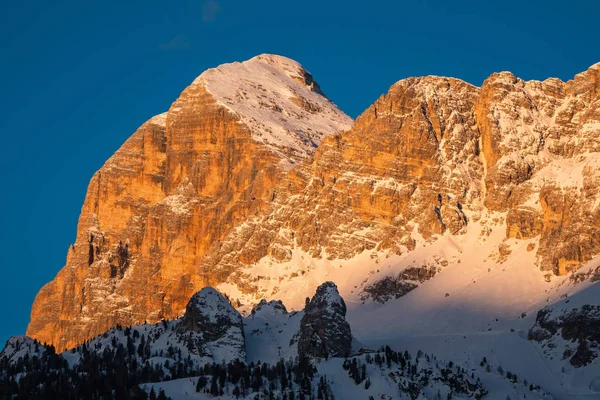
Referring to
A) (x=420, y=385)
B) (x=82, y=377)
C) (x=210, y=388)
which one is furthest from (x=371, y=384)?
(x=82, y=377)

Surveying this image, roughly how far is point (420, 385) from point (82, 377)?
41676mm

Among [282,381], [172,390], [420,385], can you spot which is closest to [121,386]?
[172,390]

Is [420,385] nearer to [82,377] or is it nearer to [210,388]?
[210,388]

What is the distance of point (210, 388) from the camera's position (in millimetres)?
185875

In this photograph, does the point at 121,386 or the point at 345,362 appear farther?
the point at 345,362

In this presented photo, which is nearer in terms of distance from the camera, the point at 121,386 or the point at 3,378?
the point at 121,386

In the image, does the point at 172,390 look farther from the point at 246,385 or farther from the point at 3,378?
the point at 3,378

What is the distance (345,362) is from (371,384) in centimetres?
732

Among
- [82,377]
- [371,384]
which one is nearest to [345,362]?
[371,384]

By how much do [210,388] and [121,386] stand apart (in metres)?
10.5

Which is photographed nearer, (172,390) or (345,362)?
(172,390)

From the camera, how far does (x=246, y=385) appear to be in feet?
616

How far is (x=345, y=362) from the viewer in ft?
652

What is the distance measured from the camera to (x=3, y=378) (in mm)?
A: 198750
